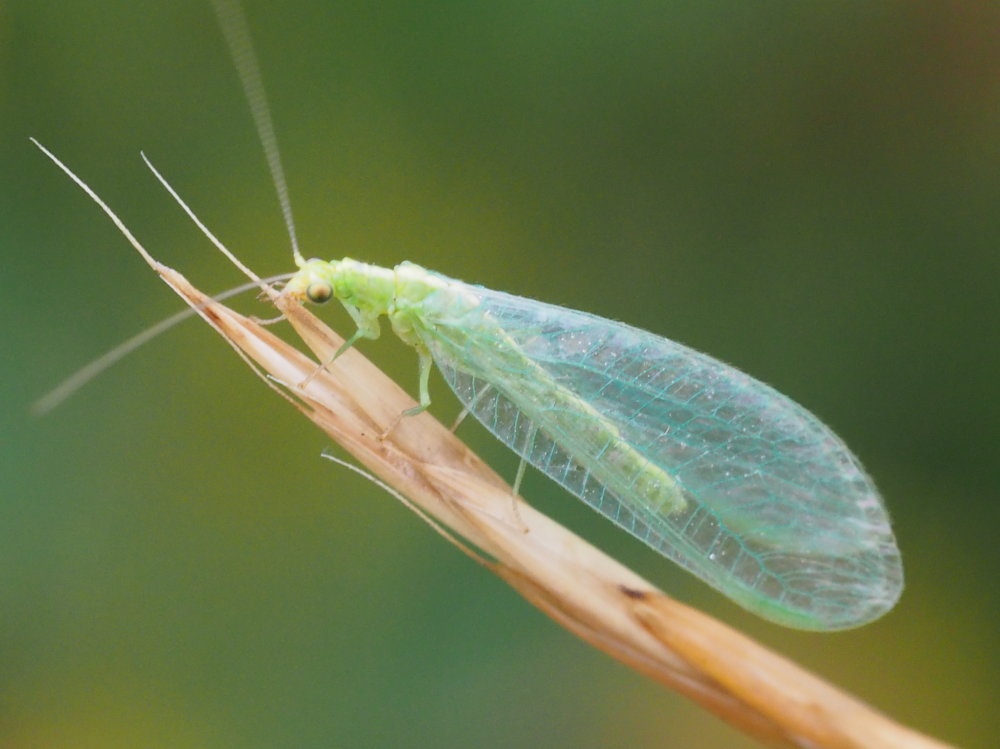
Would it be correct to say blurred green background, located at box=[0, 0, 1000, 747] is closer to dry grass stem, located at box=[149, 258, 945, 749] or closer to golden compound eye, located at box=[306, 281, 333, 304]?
golden compound eye, located at box=[306, 281, 333, 304]

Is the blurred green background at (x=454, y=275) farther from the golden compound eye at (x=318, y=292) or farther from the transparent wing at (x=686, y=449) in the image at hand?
the transparent wing at (x=686, y=449)

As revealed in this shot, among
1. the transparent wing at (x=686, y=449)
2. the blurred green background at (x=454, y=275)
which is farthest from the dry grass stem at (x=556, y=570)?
the blurred green background at (x=454, y=275)

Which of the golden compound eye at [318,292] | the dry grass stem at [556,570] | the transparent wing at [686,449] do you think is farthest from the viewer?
the golden compound eye at [318,292]

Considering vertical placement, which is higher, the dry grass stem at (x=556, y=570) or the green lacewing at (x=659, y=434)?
the green lacewing at (x=659, y=434)

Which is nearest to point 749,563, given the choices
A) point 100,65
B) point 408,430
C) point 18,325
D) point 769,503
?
point 769,503

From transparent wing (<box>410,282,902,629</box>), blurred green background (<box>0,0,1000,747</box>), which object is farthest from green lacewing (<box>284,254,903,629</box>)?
blurred green background (<box>0,0,1000,747</box>)

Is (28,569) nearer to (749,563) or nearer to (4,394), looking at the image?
(4,394)
